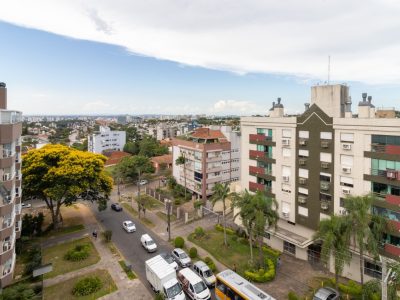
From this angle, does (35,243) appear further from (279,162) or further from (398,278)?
(398,278)

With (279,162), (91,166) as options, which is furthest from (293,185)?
(91,166)

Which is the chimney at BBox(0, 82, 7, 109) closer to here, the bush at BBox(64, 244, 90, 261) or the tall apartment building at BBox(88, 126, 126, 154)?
the bush at BBox(64, 244, 90, 261)

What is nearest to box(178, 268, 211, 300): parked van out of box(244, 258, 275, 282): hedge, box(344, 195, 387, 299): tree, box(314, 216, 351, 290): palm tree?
box(244, 258, 275, 282): hedge

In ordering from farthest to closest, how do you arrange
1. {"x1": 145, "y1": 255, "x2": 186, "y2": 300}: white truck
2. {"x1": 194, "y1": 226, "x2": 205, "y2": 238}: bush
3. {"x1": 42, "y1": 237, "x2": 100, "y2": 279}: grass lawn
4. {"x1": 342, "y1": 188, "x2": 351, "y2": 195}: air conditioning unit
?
{"x1": 194, "y1": 226, "x2": 205, "y2": 238}: bush, {"x1": 42, "y1": 237, "x2": 100, "y2": 279}: grass lawn, {"x1": 342, "y1": 188, "x2": 351, "y2": 195}: air conditioning unit, {"x1": 145, "y1": 255, "x2": 186, "y2": 300}: white truck

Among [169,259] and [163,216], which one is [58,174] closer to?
[169,259]

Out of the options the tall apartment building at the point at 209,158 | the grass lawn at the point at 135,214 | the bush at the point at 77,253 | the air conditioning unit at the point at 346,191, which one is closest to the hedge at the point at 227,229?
the grass lawn at the point at 135,214

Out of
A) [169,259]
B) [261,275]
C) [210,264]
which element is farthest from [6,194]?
[261,275]
